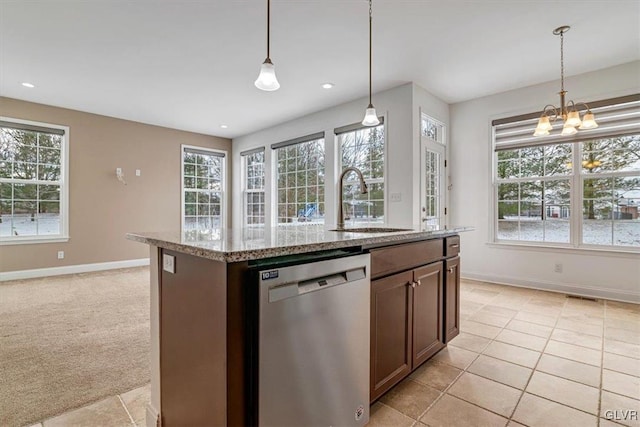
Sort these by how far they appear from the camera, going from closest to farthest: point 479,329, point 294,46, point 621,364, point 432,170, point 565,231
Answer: point 621,364 < point 479,329 < point 294,46 < point 565,231 < point 432,170

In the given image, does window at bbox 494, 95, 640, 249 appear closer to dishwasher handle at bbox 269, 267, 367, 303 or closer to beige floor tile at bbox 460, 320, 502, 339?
beige floor tile at bbox 460, 320, 502, 339

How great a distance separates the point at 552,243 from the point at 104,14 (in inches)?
213

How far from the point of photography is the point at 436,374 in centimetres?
201

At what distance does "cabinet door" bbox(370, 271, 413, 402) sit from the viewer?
154 cm

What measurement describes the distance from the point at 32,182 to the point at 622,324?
24.8ft

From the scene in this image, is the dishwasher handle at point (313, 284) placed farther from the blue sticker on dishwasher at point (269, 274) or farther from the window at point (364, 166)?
the window at point (364, 166)

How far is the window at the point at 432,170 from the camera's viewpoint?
426 centimetres

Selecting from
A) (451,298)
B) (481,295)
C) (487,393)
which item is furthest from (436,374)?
(481,295)

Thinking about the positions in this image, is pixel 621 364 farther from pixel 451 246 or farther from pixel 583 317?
pixel 451 246

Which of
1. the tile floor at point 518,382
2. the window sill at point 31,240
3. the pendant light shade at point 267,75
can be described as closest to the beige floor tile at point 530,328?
the tile floor at point 518,382

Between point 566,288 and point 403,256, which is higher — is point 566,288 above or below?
below

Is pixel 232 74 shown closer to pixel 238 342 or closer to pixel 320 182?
pixel 320 182

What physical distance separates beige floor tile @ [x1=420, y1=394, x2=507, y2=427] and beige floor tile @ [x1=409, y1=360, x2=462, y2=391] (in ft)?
0.53

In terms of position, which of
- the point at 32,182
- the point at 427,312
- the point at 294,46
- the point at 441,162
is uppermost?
the point at 294,46
